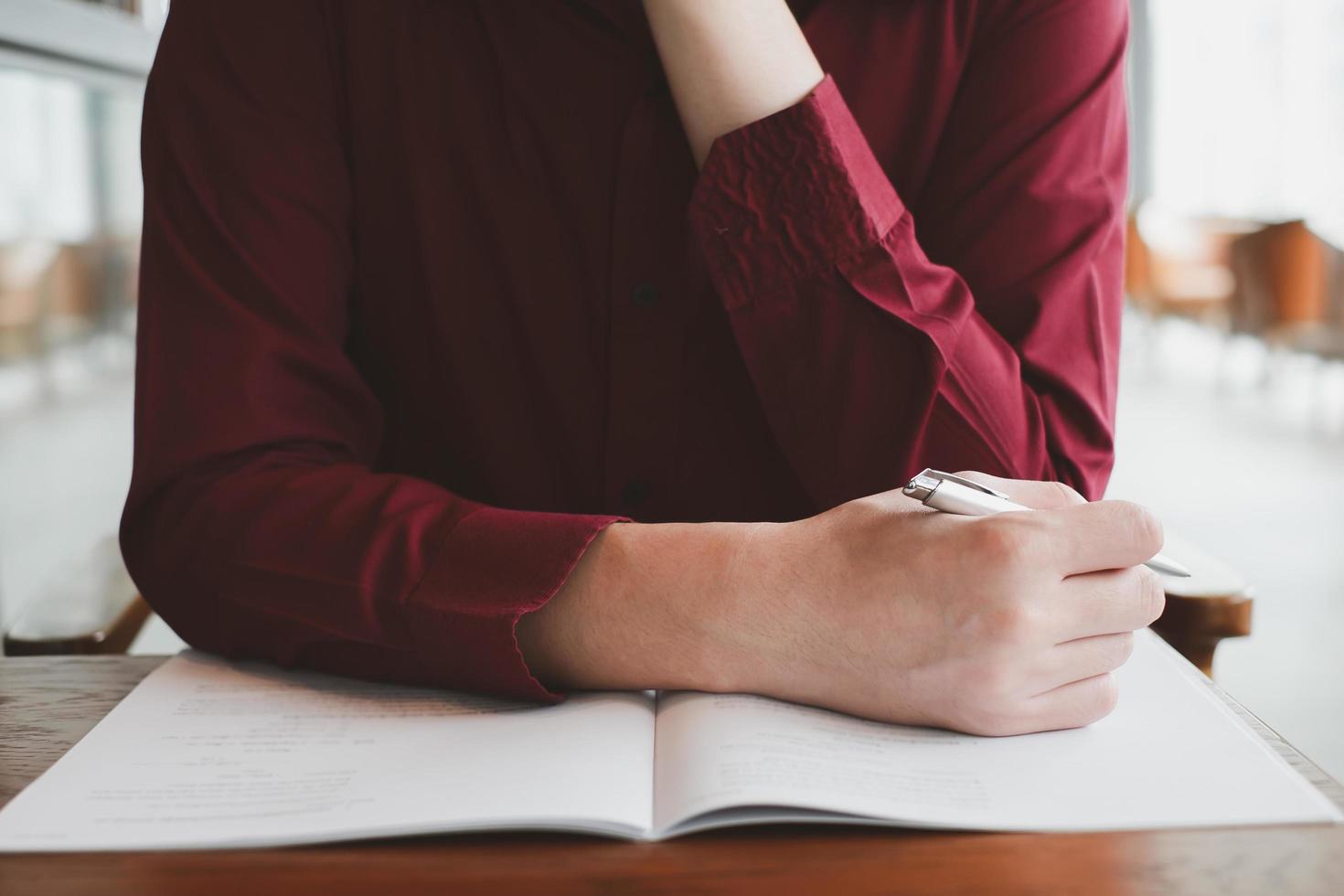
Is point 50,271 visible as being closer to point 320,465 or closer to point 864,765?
point 320,465

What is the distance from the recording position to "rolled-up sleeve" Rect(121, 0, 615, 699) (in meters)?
0.66

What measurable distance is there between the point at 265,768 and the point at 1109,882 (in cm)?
39

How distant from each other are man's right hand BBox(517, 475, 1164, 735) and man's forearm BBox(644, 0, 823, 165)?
0.31 meters

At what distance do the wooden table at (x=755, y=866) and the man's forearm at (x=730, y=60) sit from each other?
50 centimetres

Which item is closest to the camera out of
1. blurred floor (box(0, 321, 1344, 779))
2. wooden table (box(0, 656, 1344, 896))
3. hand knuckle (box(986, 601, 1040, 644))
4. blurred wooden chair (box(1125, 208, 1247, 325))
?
wooden table (box(0, 656, 1344, 896))

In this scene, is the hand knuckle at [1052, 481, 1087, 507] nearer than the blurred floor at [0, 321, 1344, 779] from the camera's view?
Yes

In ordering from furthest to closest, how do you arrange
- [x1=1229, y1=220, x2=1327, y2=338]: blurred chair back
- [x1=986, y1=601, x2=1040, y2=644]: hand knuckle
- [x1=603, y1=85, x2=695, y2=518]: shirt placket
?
1. [x1=1229, y1=220, x2=1327, y2=338]: blurred chair back
2. [x1=603, y1=85, x2=695, y2=518]: shirt placket
3. [x1=986, y1=601, x2=1040, y2=644]: hand knuckle

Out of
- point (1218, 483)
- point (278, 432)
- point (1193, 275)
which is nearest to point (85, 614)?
point (278, 432)

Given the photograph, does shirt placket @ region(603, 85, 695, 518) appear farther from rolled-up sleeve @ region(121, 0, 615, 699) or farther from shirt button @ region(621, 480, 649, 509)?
rolled-up sleeve @ region(121, 0, 615, 699)

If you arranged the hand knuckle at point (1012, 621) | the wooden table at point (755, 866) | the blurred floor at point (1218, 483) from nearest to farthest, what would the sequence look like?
the wooden table at point (755, 866), the hand knuckle at point (1012, 621), the blurred floor at point (1218, 483)

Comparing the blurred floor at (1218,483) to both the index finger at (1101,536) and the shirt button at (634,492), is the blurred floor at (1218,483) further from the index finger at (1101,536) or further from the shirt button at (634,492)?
the index finger at (1101,536)

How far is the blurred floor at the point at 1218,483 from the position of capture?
159 centimetres

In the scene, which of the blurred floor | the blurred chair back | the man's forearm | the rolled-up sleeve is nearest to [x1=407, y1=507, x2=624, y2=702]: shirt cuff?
the rolled-up sleeve

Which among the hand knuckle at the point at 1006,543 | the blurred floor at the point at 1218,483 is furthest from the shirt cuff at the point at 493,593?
the blurred floor at the point at 1218,483
